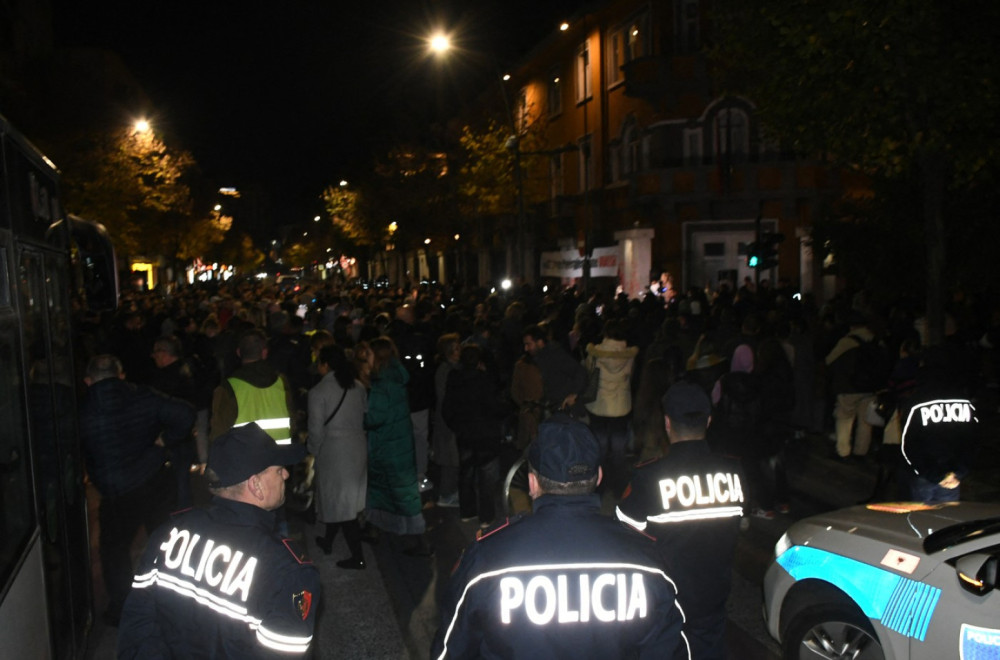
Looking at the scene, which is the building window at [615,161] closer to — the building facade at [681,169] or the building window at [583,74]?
the building facade at [681,169]

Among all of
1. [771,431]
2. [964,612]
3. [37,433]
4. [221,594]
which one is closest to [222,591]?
[221,594]

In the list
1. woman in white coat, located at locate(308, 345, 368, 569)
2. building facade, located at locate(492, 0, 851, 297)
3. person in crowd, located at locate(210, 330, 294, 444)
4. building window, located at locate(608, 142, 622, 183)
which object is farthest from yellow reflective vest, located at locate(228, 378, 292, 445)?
building window, located at locate(608, 142, 622, 183)

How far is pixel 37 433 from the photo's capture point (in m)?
4.16

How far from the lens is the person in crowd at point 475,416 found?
8.47m

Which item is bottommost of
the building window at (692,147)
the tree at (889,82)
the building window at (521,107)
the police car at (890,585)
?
the police car at (890,585)

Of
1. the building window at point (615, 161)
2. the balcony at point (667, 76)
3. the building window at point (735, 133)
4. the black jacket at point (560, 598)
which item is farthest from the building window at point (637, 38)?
the black jacket at point (560, 598)

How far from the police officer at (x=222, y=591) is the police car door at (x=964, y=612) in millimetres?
2845

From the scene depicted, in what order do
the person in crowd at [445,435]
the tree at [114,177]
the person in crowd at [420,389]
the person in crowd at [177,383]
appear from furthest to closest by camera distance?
the tree at [114,177] < the person in crowd at [420,389] < the person in crowd at [445,435] < the person in crowd at [177,383]

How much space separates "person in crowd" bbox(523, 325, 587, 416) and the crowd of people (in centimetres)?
1

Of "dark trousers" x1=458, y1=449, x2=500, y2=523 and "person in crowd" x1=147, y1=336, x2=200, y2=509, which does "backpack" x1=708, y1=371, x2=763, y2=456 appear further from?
"person in crowd" x1=147, y1=336, x2=200, y2=509

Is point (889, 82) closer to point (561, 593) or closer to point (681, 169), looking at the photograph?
point (561, 593)

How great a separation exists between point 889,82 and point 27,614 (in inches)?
355

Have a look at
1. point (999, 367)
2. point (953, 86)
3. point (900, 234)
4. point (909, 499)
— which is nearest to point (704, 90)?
point (900, 234)

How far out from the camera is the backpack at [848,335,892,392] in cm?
1033
